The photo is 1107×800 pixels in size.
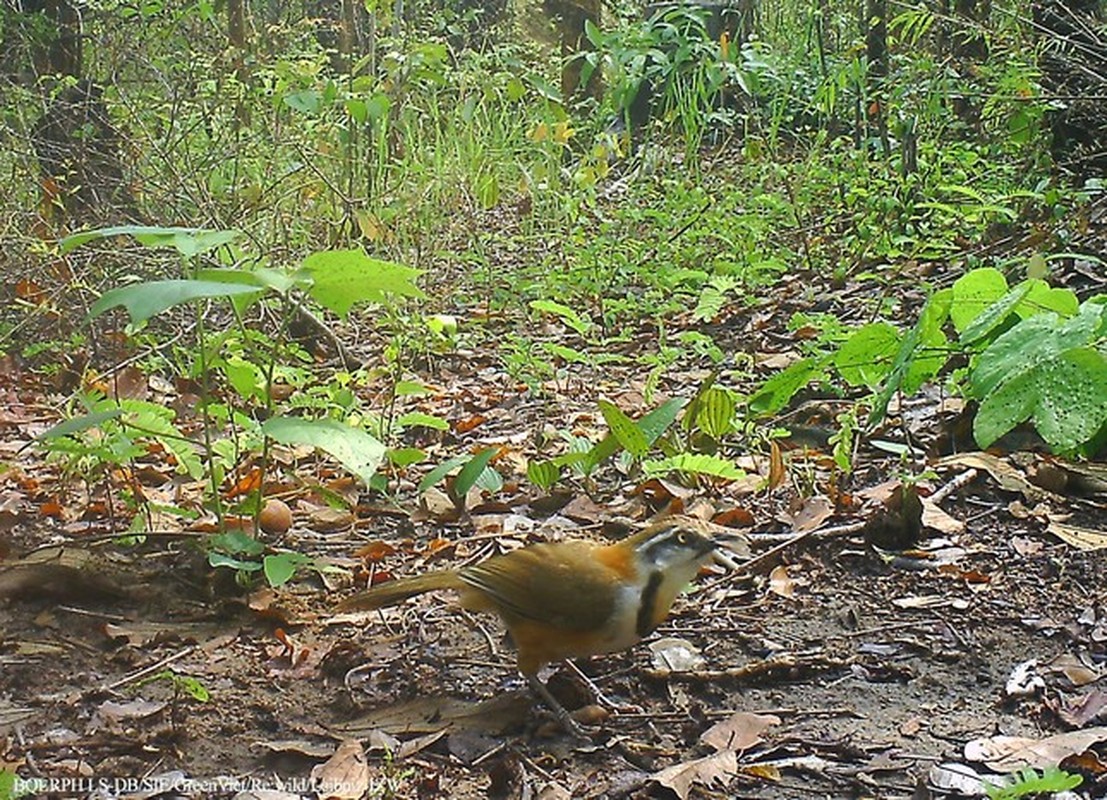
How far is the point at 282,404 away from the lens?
509 cm

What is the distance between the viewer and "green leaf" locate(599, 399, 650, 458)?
3545mm

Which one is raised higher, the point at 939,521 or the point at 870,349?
the point at 870,349

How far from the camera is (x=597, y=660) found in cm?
282

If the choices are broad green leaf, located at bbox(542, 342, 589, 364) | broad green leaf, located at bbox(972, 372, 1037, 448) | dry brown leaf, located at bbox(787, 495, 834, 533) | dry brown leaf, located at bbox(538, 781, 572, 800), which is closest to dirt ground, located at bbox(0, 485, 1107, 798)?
dry brown leaf, located at bbox(538, 781, 572, 800)

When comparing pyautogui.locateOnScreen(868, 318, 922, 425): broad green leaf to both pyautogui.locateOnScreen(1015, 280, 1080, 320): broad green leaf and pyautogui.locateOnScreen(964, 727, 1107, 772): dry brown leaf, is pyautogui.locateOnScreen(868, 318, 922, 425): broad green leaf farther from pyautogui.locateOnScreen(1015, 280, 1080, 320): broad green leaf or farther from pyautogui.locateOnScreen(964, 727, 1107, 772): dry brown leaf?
pyautogui.locateOnScreen(964, 727, 1107, 772): dry brown leaf

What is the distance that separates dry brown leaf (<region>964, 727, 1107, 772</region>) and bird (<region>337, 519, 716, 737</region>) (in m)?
0.64

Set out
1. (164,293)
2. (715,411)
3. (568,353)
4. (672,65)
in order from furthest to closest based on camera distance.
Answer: (672,65)
(568,353)
(715,411)
(164,293)

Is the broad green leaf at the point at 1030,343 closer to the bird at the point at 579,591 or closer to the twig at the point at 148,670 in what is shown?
the bird at the point at 579,591

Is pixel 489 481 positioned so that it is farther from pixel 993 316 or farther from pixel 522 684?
pixel 993 316

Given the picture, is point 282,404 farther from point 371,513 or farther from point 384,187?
point 384,187

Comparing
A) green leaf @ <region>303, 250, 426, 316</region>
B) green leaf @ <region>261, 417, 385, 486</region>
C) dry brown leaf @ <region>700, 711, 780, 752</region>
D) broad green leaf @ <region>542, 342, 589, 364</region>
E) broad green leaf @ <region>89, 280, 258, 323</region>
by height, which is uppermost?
broad green leaf @ <region>89, 280, 258, 323</region>

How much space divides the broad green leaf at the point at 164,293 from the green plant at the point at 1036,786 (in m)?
1.59

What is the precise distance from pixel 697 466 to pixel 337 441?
1309 millimetres

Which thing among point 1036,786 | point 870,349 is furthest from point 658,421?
point 1036,786
